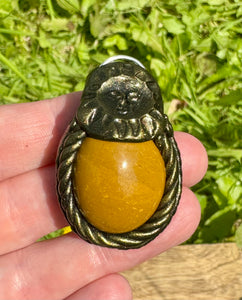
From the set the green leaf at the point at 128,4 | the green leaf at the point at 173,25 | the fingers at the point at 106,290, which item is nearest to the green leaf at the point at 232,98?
the green leaf at the point at 173,25

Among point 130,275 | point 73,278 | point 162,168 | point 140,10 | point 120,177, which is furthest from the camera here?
point 140,10

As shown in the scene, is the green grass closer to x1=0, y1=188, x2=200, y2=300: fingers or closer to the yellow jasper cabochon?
x1=0, y1=188, x2=200, y2=300: fingers

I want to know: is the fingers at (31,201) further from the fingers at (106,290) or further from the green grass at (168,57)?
the green grass at (168,57)

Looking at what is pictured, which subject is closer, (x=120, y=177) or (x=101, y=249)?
(x=120, y=177)

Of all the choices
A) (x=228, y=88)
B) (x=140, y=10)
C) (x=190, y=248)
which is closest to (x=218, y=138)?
(x=228, y=88)

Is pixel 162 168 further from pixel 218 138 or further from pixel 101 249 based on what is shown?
pixel 218 138

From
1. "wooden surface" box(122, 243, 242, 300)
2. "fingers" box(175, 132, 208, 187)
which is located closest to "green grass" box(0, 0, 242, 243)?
"wooden surface" box(122, 243, 242, 300)

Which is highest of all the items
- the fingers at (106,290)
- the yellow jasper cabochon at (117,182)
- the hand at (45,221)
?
the yellow jasper cabochon at (117,182)
